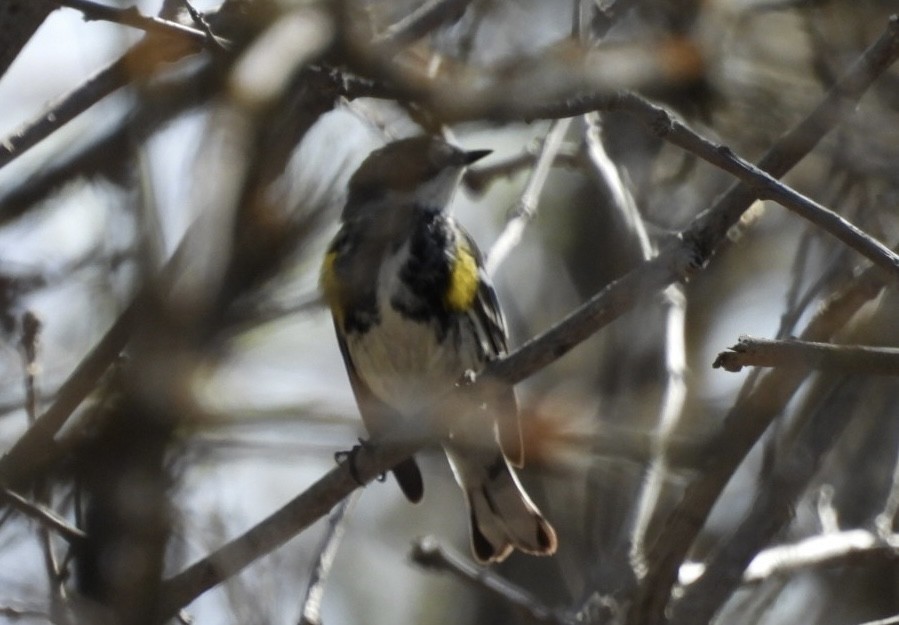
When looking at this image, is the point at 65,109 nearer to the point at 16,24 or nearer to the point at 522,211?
the point at 16,24

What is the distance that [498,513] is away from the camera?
523 cm

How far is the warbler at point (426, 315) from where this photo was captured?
5.07 meters

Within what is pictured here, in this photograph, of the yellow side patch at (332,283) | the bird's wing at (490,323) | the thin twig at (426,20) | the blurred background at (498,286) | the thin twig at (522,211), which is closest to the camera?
the blurred background at (498,286)

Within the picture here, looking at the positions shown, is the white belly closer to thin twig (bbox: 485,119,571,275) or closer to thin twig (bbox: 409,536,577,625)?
thin twig (bbox: 485,119,571,275)

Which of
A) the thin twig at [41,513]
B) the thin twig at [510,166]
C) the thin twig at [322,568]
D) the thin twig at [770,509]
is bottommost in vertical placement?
the thin twig at [41,513]

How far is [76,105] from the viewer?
3.12 m

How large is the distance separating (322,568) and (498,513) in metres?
1.84

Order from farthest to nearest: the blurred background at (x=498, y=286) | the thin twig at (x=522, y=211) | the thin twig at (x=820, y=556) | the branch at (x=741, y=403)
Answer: the thin twig at (x=522, y=211) → the thin twig at (x=820, y=556) → the branch at (x=741, y=403) → the blurred background at (x=498, y=286)

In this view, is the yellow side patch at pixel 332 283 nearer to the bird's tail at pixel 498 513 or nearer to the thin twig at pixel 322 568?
the bird's tail at pixel 498 513

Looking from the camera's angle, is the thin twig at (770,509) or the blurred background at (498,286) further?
the thin twig at (770,509)

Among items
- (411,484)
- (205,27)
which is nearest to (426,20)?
(205,27)

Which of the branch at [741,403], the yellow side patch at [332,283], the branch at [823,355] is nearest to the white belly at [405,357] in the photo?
the yellow side patch at [332,283]

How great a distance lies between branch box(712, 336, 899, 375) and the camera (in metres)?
2.26

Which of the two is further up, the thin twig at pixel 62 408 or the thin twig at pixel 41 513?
the thin twig at pixel 62 408
